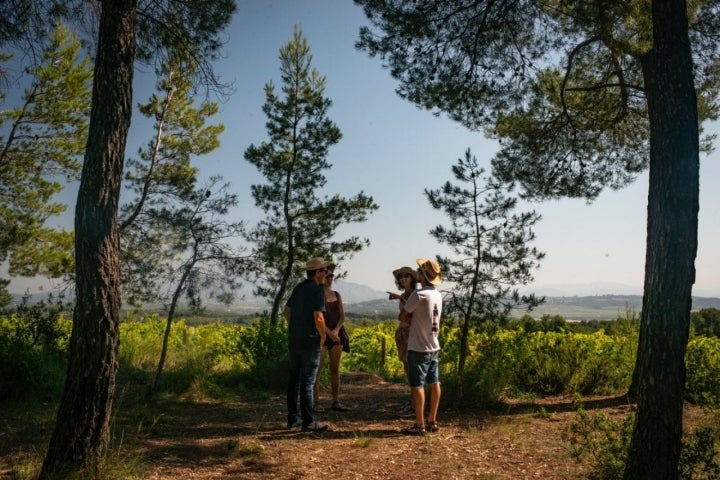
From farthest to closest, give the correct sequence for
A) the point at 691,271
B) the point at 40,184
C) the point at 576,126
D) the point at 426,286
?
the point at 40,184, the point at 576,126, the point at 426,286, the point at 691,271

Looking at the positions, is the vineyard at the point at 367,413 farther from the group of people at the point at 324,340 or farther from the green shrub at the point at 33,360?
the group of people at the point at 324,340

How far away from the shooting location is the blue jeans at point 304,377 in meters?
6.07

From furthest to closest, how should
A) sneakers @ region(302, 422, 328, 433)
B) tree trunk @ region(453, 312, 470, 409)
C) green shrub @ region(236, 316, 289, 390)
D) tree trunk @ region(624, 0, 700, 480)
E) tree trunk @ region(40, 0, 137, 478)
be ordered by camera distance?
1. green shrub @ region(236, 316, 289, 390)
2. tree trunk @ region(453, 312, 470, 409)
3. sneakers @ region(302, 422, 328, 433)
4. tree trunk @ region(40, 0, 137, 478)
5. tree trunk @ region(624, 0, 700, 480)

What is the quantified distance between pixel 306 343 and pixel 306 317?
0.31 metres

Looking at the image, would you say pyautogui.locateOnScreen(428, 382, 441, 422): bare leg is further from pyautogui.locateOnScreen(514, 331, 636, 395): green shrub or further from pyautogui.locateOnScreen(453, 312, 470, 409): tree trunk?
pyautogui.locateOnScreen(514, 331, 636, 395): green shrub

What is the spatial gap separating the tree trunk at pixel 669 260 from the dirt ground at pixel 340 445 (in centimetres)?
96

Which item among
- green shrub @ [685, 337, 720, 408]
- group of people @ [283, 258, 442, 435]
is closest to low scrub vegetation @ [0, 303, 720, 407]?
green shrub @ [685, 337, 720, 408]

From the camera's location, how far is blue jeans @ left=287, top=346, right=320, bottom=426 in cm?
607

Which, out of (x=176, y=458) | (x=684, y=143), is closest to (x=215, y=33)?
(x=176, y=458)

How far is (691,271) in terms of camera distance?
13.2 feet

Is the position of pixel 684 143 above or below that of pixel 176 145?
below

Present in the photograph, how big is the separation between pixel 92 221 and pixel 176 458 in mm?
2480

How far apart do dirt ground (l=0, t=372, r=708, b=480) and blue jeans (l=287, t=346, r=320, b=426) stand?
1.00ft

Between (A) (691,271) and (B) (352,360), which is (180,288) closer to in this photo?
(A) (691,271)
